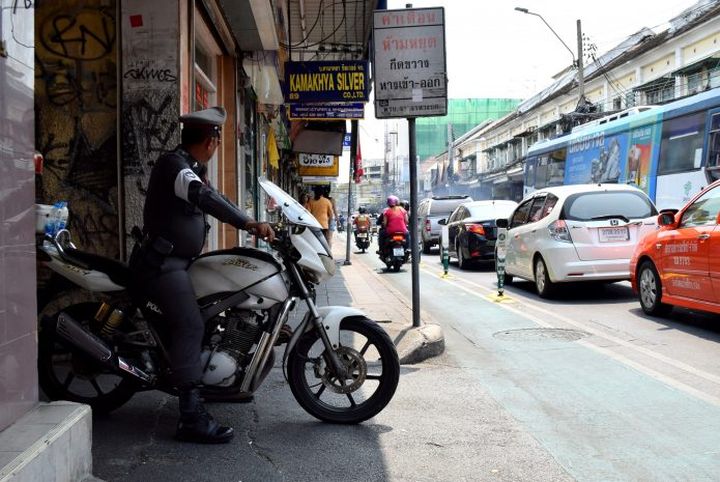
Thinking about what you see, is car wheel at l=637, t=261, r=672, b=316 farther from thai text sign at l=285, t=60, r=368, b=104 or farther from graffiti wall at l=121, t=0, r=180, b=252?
graffiti wall at l=121, t=0, r=180, b=252

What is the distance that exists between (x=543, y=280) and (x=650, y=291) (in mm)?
2064

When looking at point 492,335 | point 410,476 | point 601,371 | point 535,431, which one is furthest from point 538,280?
point 410,476

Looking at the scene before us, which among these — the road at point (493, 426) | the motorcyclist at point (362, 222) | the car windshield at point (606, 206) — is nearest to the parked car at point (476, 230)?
the car windshield at point (606, 206)

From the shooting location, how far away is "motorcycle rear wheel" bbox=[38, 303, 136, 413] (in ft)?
12.7

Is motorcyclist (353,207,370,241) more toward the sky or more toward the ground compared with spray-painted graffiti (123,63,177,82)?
more toward the ground

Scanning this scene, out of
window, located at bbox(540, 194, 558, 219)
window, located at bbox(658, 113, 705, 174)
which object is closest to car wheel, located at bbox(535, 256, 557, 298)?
window, located at bbox(540, 194, 558, 219)

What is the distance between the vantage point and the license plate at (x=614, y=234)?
9.20m

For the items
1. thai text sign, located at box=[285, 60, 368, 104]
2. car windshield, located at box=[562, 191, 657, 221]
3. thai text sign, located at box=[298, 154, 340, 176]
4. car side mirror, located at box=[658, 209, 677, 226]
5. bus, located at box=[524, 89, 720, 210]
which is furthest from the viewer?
thai text sign, located at box=[298, 154, 340, 176]

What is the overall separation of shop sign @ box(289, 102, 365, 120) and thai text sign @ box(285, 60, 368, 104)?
1.81 m

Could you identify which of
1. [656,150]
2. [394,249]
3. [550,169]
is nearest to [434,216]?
[550,169]

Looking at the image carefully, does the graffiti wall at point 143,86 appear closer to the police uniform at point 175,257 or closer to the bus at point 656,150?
the police uniform at point 175,257

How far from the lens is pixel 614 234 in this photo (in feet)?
30.3

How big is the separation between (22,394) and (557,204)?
8.10m

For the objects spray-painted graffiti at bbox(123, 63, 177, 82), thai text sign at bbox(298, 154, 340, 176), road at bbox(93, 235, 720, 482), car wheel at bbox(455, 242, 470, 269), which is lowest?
road at bbox(93, 235, 720, 482)
